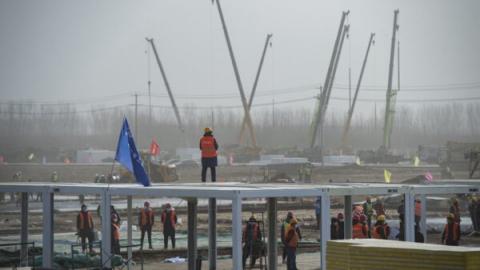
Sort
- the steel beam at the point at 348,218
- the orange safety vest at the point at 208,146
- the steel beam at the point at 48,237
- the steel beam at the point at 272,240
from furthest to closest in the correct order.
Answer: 1. the orange safety vest at the point at 208,146
2. the steel beam at the point at 272,240
3. the steel beam at the point at 348,218
4. the steel beam at the point at 48,237

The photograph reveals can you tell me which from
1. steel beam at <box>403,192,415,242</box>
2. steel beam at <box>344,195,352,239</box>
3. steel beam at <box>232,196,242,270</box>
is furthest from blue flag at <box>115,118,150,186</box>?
steel beam at <box>403,192,415,242</box>

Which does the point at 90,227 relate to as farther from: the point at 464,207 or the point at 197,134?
the point at 197,134

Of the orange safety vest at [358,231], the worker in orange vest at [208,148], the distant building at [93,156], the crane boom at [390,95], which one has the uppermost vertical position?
the crane boom at [390,95]

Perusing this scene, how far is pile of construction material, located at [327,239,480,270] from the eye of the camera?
12898 mm

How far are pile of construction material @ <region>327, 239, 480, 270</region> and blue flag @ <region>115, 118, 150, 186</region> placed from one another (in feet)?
19.0

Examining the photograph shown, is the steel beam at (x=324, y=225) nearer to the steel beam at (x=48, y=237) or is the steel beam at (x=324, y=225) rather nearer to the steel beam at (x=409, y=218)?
the steel beam at (x=409, y=218)

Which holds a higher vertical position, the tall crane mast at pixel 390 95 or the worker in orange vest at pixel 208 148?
the tall crane mast at pixel 390 95

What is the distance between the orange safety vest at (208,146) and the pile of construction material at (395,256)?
29.8 ft

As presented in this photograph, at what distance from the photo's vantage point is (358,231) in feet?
72.3

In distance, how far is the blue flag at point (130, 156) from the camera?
20.0 metres

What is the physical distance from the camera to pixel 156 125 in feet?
533

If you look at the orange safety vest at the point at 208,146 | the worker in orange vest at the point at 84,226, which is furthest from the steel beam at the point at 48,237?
the worker in orange vest at the point at 84,226

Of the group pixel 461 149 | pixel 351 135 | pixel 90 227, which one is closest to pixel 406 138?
pixel 351 135

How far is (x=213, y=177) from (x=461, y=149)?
60.8 m
